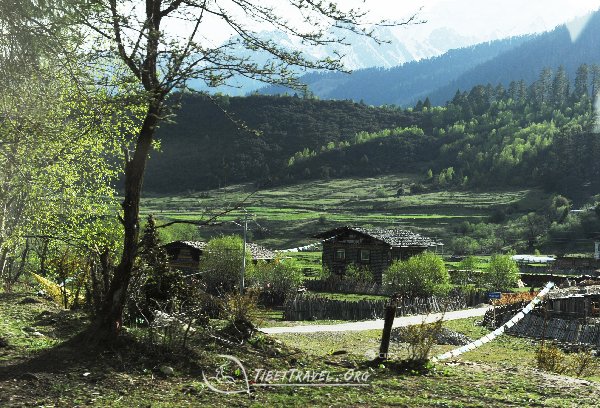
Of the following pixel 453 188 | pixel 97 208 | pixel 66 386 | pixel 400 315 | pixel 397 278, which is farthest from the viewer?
pixel 453 188

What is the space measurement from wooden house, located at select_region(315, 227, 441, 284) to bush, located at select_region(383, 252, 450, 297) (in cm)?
1294

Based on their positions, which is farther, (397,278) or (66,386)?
(397,278)

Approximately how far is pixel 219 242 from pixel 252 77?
45777 mm

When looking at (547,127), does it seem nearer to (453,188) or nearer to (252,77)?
(453,188)

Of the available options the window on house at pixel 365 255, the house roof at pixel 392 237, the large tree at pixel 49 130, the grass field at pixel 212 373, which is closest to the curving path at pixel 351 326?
the large tree at pixel 49 130

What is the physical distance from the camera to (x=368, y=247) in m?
63.7

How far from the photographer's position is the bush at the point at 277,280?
51219 mm

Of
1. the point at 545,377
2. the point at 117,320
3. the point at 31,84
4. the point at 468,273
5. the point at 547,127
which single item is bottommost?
the point at 468,273

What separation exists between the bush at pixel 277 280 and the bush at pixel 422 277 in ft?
29.7

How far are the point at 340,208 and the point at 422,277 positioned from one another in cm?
10619

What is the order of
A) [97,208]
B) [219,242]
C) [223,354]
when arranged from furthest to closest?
[219,242], [97,208], [223,354]

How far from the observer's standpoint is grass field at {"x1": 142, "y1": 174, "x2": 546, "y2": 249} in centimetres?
12569

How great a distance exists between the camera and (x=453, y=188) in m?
169

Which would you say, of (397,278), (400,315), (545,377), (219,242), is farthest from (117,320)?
(219,242)
